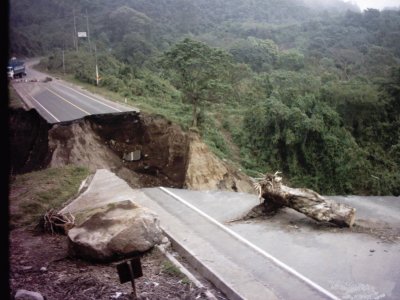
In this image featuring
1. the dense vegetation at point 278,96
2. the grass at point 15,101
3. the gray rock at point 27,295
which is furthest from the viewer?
the dense vegetation at point 278,96

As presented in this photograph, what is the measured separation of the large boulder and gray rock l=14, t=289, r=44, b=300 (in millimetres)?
1470

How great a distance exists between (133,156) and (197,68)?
801cm

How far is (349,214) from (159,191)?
219 inches

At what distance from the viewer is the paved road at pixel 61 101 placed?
22.5m

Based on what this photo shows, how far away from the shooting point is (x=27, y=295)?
17.0ft

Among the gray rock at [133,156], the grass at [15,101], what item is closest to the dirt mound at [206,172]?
the gray rock at [133,156]

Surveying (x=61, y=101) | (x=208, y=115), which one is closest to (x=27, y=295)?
(x=61, y=101)

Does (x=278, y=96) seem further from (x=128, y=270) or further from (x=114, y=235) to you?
(x=128, y=270)

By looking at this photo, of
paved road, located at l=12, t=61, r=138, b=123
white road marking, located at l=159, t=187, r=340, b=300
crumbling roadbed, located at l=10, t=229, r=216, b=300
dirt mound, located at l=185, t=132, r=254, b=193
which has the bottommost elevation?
dirt mound, located at l=185, t=132, r=254, b=193

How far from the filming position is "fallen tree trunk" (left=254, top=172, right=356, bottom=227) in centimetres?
916

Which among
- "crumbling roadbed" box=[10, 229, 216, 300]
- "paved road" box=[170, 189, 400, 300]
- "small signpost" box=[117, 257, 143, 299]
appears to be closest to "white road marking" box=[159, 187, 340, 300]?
"paved road" box=[170, 189, 400, 300]

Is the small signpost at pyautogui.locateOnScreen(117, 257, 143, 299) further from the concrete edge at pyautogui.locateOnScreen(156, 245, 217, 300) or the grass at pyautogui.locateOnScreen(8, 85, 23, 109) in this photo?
the grass at pyautogui.locateOnScreen(8, 85, 23, 109)

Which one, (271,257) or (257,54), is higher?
(257,54)

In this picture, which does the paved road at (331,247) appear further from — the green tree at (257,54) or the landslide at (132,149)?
the green tree at (257,54)
